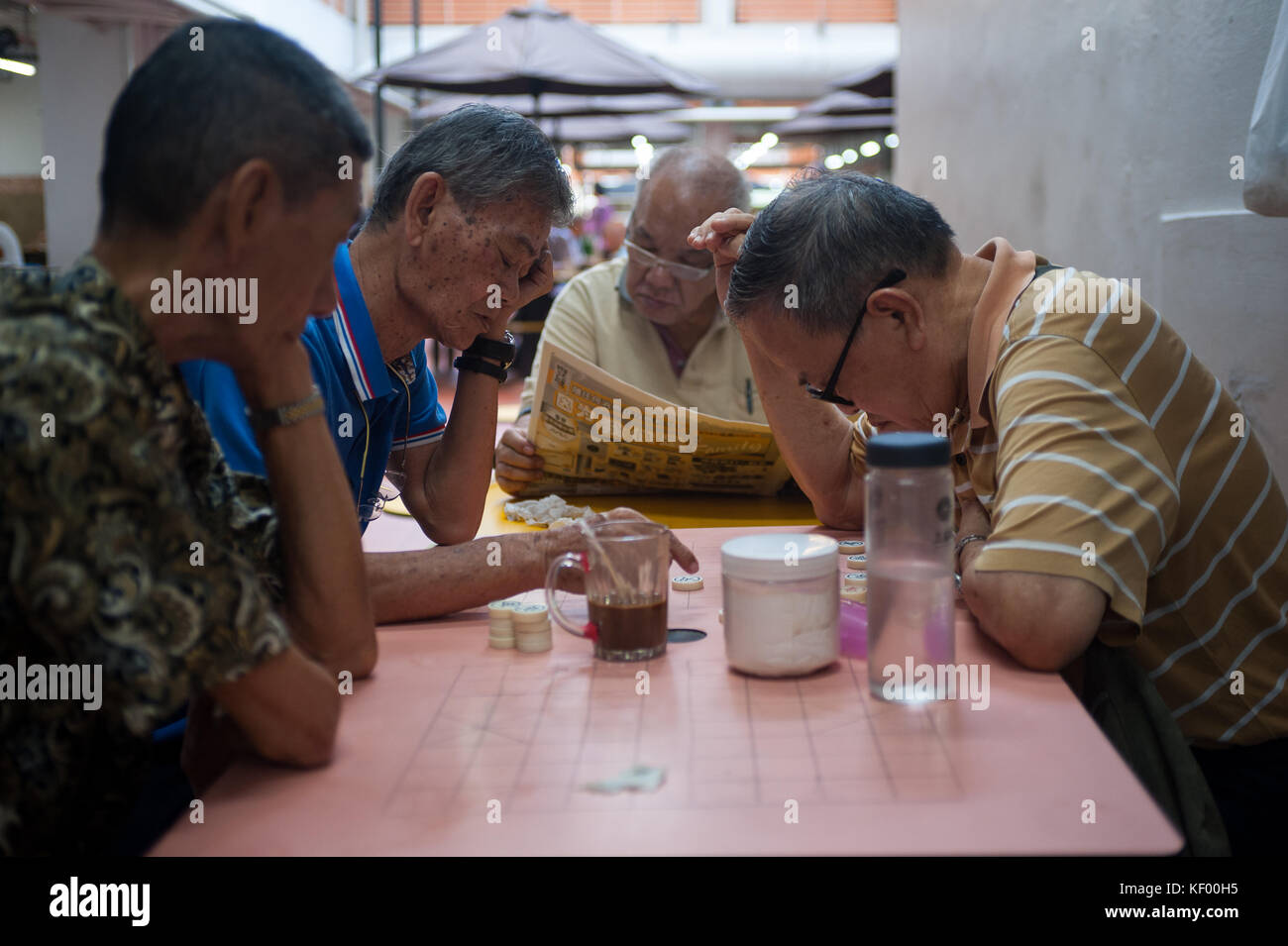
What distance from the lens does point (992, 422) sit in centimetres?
166

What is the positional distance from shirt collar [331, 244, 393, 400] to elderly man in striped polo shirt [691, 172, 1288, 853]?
648 millimetres

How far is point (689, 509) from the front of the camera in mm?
2529

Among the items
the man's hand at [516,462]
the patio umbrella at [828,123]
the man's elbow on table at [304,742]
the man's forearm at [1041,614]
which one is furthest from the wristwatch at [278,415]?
the patio umbrella at [828,123]

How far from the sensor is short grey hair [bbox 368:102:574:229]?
1903 millimetres

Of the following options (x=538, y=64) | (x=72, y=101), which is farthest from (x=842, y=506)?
(x=72, y=101)

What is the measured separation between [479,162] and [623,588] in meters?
0.87

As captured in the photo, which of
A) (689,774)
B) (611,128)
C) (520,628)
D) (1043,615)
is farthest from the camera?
(611,128)

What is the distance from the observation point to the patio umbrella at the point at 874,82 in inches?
307

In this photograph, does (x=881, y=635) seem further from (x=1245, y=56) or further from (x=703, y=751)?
(x=1245, y=56)

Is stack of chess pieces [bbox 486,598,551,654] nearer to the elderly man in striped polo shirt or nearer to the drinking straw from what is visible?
the drinking straw

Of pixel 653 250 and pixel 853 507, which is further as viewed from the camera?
pixel 653 250

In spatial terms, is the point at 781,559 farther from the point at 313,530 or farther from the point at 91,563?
the point at 91,563
